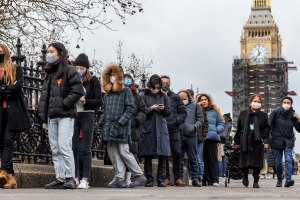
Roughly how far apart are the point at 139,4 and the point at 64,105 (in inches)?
295

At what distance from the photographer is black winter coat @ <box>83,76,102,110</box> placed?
36.4 ft

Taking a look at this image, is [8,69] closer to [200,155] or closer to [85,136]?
[85,136]

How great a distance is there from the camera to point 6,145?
10.3 m

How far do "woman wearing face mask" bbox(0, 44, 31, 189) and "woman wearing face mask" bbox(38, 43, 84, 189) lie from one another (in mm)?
281

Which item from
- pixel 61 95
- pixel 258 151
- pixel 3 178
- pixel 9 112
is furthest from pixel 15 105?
pixel 258 151

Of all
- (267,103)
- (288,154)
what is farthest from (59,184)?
(267,103)

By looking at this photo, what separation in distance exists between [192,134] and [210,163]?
3.76 ft

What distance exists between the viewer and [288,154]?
15.1 m

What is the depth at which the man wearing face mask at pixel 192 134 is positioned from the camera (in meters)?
14.2

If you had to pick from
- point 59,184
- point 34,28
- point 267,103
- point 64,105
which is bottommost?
point 59,184

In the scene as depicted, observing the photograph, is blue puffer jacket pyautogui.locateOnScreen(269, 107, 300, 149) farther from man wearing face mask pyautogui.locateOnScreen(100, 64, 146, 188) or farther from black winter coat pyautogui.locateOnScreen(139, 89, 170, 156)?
man wearing face mask pyautogui.locateOnScreen(100, 64, 146, 188)

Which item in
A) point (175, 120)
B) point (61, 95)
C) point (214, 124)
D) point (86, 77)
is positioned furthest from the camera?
point (214, 124)

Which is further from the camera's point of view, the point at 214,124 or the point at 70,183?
the point at 214,124

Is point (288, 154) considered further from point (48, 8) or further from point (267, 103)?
point (267, 103)
